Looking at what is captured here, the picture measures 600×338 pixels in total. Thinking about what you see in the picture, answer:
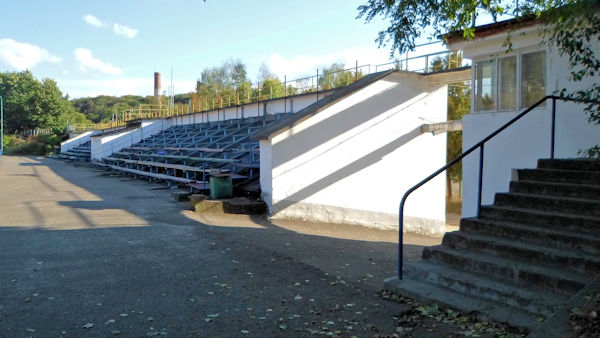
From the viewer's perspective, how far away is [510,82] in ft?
29.0

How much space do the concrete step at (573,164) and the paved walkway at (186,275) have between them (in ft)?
9.21

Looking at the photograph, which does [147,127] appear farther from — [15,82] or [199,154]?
[15,82]

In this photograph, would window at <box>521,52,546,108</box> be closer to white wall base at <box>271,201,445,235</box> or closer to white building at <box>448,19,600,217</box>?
white building at <box>448,19,600,217</box>

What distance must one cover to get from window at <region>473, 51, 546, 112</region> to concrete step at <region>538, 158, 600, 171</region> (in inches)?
90.5

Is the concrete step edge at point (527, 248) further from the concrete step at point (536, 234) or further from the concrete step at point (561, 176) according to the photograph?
the concrete step at point (561, 176)

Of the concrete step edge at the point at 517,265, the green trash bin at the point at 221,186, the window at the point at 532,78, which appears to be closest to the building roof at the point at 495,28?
the window at the point at 532,78

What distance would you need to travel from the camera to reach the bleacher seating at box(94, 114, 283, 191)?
15261mm

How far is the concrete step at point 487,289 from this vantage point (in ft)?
13.8

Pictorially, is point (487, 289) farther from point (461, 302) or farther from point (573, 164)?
point (573, 164)

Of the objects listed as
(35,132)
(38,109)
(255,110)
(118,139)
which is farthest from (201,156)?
(35,132)

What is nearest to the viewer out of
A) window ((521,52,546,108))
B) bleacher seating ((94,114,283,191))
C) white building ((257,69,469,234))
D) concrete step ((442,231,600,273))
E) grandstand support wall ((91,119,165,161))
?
concrete step ((442,231,600,273))

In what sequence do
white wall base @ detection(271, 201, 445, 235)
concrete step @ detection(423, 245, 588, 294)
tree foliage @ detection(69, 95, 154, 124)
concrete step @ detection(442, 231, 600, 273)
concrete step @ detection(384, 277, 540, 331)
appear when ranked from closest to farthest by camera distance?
1. concrete step @ detection(384, 277, 540, 331)
2. concrete step @ detection(423, 245, 588, 294)
3. concrete step @ detection(442, 231, 600, 273)
4. white wall base @ detection(271, 201, 445, 235)
5. tree foliage @ detection(69, 95, 154, 124)

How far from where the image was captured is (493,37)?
8805 millimetres

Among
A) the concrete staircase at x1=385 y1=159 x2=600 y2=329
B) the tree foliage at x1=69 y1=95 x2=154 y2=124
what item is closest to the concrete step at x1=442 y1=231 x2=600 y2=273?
the concrete staircase at x1=385 y1=159 x2=600 y2=329
